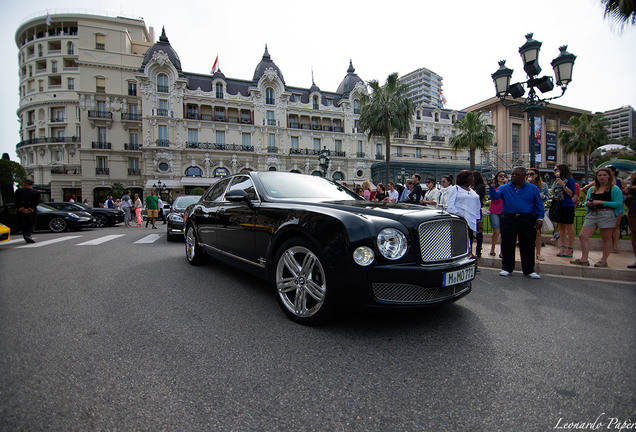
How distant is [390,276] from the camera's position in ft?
8.11

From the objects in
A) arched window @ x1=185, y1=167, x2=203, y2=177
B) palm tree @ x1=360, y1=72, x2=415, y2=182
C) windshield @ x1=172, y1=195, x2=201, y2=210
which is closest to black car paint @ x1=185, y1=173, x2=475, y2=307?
windshield @ x1=172, y1=195, x2=201, y2=210

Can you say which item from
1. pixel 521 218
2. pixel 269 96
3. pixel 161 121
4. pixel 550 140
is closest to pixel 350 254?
pixel 521 218

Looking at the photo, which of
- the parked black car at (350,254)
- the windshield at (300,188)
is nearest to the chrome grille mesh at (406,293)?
the parked black car at (350,254)

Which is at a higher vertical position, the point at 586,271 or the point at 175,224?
the point at 175,224

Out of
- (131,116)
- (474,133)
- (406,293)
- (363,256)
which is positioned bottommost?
(406,293)

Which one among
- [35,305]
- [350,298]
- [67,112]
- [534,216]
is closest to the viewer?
[350,298]

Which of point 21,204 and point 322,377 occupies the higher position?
point 21,204

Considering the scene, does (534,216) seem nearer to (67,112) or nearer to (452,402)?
(452,402)

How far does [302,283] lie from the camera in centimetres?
287

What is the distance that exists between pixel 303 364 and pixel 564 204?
621cm

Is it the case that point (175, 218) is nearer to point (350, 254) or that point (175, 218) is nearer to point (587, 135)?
point (350, 254)

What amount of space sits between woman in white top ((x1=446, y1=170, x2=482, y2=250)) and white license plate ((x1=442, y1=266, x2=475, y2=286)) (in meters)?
2.49

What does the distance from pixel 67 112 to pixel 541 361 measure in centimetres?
6360

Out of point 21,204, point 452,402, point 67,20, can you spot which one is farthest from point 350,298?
point 67,20
